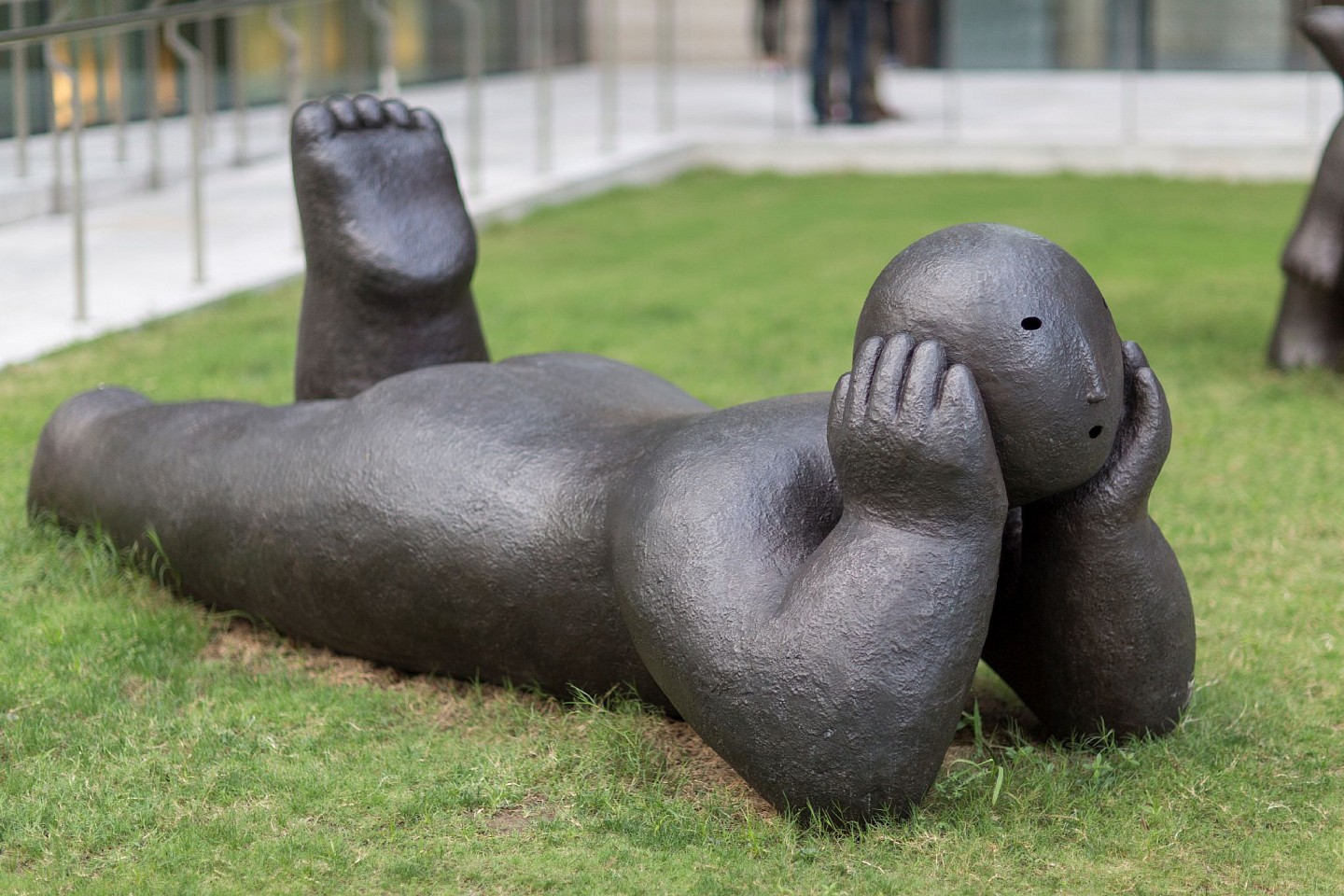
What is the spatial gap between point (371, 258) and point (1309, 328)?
3425 millimetres

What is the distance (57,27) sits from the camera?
15.8 feet

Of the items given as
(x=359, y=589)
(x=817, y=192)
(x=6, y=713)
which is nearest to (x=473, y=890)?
(x=359, y=589)

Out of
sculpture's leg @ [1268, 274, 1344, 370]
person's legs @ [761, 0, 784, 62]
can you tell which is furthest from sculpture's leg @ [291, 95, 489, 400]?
person's legs @ [761, 0, 784, 62]

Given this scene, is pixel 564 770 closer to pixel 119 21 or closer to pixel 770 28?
pixel 119 21

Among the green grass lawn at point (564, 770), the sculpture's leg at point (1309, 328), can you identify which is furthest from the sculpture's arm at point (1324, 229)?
the green grass lawn at point (564, 770)

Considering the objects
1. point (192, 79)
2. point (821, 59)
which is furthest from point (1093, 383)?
point (821, 59)

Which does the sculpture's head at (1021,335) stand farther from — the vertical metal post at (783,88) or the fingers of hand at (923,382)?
the vertical metal post at (783,88)

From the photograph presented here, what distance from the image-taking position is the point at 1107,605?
2.55m

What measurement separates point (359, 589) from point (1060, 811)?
1275 mm

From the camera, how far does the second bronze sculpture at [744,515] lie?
7.55 ft

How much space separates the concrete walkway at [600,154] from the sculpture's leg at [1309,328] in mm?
4045

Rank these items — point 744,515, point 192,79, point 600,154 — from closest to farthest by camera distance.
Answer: point 744,515 < point 192,79 < point 600,154

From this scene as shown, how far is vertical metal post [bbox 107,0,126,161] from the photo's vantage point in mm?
9422

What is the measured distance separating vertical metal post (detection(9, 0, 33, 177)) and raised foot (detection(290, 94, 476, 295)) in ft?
15.7
